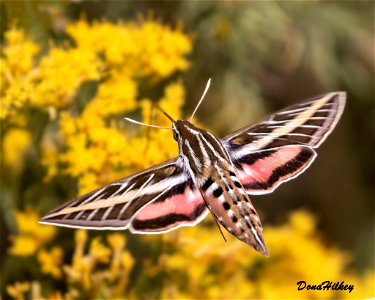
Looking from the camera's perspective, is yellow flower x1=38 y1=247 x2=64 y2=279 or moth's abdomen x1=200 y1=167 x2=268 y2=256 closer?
moth's abdomen x1=200 y1=167 x2=268 y2=256

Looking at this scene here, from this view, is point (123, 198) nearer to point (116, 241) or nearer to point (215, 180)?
point (215, 180)

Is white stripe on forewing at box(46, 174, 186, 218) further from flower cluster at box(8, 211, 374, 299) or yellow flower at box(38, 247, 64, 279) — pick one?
yellow flower at box(38, 247, 64, 279)

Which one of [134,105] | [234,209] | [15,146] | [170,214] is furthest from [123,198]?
[15,146]

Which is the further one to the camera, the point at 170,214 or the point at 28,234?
the point at 28,234

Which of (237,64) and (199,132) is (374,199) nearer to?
(237,64)

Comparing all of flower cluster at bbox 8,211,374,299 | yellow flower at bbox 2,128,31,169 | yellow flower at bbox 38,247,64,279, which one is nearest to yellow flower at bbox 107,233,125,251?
flower cluster at bbox 8,211,374,299

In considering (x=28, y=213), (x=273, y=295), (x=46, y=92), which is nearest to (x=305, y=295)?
(x=273, y=295)

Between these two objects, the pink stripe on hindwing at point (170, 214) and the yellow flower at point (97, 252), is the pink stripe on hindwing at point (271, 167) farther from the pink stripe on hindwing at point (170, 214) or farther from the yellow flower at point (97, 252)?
the yellow flower at point (97, 252)
